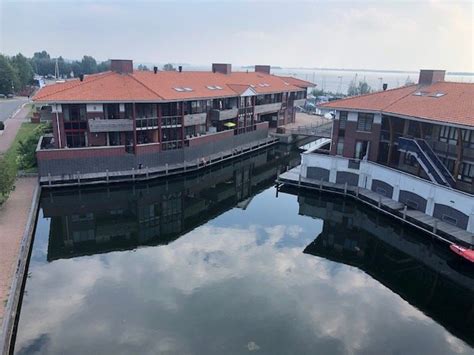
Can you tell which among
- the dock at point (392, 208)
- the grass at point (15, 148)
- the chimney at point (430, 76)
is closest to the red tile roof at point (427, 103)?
the chimney at point (430, 76)

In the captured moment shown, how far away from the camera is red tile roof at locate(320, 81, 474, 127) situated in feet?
117

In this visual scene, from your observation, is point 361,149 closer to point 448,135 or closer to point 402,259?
point 448,135

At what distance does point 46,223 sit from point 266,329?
24.1m

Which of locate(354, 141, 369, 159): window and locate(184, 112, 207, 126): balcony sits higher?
locate(184, 112, 207, 126): balcony

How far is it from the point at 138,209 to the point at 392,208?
25.3 m

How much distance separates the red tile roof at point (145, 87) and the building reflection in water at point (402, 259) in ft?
76.1

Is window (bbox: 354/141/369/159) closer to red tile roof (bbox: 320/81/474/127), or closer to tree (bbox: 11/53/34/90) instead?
red tile roof (bbox: 320/81/474/127)

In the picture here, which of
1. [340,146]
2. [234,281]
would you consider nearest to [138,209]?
[234,281]

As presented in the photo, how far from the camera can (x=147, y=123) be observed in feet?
159

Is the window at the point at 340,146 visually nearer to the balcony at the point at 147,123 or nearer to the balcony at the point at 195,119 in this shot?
the balcony at the point at 195,119

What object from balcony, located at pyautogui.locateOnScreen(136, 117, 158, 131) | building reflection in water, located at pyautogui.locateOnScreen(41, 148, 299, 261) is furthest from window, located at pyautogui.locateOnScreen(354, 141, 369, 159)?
balcony, located at pyautogui.locateOnScreen(136, 117, 158, 131)

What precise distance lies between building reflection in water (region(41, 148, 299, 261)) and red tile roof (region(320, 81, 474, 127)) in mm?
15616

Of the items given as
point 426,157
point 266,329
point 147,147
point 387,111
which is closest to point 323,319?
point 266,329

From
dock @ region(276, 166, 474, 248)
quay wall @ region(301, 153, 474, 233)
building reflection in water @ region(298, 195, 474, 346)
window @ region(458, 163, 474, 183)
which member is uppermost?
window @ region(458, 163, 474, 183)
